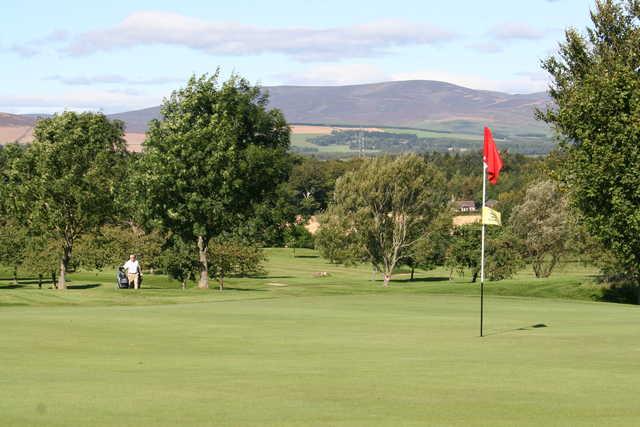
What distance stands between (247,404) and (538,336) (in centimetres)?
1301

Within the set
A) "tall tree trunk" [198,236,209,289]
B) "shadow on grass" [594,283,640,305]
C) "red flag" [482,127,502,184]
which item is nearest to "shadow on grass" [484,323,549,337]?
"red flag" [482,127,502,184]

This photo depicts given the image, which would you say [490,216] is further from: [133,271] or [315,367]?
[133,271]

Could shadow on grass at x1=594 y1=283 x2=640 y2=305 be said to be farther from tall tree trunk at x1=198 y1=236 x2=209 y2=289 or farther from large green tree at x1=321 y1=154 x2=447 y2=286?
large green tree at x1=321 y1=154 x2=447 y2=286

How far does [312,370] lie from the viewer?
53.8ft

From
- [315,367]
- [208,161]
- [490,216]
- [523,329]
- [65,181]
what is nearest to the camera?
[315,367]

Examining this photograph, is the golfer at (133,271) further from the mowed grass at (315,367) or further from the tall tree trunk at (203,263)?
the tall tree trunk at (203,263)

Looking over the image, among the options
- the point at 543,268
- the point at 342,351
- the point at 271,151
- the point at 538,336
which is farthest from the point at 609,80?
the point at 543,268

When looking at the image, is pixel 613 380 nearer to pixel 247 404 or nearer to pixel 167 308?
pixel 247 404

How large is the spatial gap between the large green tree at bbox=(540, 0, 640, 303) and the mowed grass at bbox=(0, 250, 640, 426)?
1443cm

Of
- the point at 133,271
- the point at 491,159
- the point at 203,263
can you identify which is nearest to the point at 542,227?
the point at 203,263

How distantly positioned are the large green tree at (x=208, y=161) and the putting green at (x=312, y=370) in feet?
98.2

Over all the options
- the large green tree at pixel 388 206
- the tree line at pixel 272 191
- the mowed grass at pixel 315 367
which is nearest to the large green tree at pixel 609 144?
the tree line at pixel 272 191

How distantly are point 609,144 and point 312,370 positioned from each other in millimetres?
35859

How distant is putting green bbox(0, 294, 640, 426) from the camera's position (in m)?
11.8
